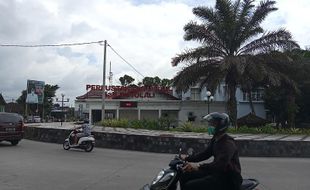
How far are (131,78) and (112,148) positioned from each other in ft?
214

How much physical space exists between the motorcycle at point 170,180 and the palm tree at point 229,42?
893 inches

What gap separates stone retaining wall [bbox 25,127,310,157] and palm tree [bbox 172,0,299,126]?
8.27 meters

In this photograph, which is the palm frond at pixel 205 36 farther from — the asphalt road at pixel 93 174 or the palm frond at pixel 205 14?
the asphalt road at pixel 93 174

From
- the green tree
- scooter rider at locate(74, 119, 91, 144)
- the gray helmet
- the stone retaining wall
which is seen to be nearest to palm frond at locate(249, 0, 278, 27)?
the stone retaining wall

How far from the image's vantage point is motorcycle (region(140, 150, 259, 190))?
549 cm

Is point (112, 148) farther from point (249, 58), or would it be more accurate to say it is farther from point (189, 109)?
point (189, 109)

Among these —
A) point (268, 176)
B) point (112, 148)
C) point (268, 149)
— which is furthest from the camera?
point (112, 148)

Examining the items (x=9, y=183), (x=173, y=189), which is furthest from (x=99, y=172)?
(x=173, y=189)

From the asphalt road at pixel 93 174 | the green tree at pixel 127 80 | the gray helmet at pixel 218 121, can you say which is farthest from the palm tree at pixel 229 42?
the green tree at pixel 127 80

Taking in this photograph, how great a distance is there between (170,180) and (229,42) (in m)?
24.3

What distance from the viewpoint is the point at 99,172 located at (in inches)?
492

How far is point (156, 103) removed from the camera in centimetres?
5644

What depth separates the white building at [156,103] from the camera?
5503 centimetres

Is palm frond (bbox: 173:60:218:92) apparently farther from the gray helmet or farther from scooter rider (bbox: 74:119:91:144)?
the gray helmet
